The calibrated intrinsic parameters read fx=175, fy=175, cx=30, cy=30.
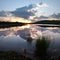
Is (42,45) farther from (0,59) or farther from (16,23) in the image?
(16,23)

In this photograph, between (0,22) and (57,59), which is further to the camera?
(0,22)

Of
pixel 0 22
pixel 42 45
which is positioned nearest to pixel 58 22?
pixel 0 22

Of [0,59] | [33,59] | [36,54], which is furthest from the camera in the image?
[36,54]

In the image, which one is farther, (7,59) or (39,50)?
(39,50)

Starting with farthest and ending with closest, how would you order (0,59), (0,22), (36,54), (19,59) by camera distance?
1. (0,22)
2. (36,54)
3. (19,59)
4. (0,59)

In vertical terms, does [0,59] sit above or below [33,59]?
above

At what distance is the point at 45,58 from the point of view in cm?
2025

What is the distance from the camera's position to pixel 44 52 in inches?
882

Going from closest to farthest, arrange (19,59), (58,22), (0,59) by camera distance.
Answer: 1. (0,59)
2. (19,59)
3. (58,22)

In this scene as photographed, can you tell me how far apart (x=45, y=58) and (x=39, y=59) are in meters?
0.71

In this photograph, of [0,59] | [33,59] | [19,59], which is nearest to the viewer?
[0,59]

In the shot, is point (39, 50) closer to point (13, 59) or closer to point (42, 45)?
point (42, 45)

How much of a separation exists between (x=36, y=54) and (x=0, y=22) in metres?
130

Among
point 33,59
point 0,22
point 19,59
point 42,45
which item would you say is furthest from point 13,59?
point 0,22
